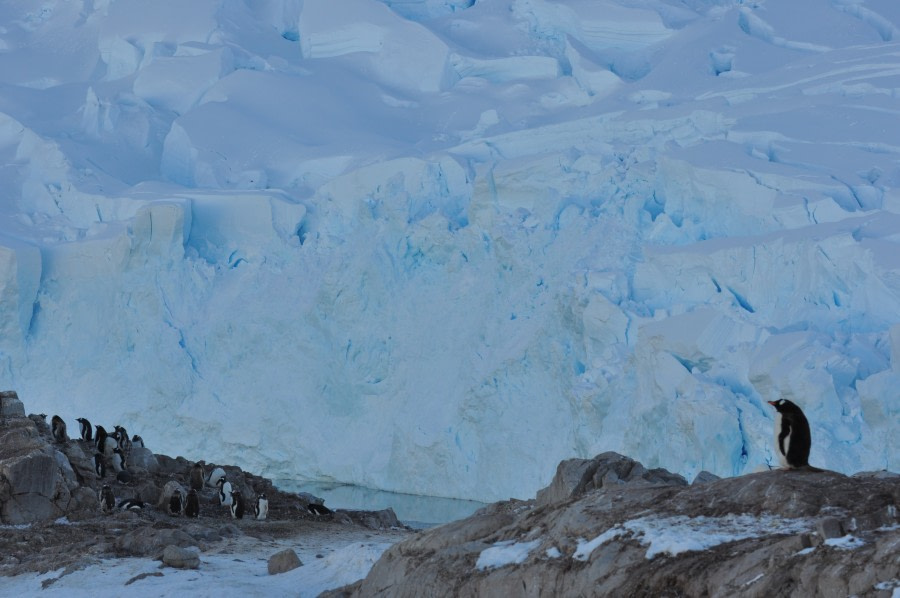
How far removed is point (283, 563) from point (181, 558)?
63 centimetres

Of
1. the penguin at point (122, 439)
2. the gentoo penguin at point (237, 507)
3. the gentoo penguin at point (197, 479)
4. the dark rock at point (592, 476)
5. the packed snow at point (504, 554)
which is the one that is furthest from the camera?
the penguin at point (122, 439)

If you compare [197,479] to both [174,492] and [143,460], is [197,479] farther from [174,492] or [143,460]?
[174,492]

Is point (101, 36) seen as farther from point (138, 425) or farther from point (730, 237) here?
point (730, 237)

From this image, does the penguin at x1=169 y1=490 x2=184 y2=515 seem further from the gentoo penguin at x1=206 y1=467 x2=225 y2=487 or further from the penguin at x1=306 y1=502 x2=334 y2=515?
the gentoo penguin at x1=206 y1=467 x2=225 y2=487

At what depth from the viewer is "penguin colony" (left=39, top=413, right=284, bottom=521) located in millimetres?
10539

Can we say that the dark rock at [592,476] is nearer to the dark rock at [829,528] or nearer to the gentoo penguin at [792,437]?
the gentoo penguin at [792,437]

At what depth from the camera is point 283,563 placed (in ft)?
23.5

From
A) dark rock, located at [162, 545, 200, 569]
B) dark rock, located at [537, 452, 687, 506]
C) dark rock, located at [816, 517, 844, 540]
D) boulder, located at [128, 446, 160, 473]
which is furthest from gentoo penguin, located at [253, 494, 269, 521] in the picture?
dark rock, located at [816, 517, 844, 540]

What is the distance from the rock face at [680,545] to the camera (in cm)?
398

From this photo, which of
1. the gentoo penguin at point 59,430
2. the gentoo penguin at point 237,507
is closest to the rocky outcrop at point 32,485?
the gentoo penguin at point 237,507

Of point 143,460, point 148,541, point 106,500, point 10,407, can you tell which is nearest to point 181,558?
point 148,541

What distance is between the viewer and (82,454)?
38.4 ft

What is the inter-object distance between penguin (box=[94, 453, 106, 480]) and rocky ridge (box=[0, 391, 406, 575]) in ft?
0.24

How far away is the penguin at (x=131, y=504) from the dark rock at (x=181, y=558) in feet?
10.7
